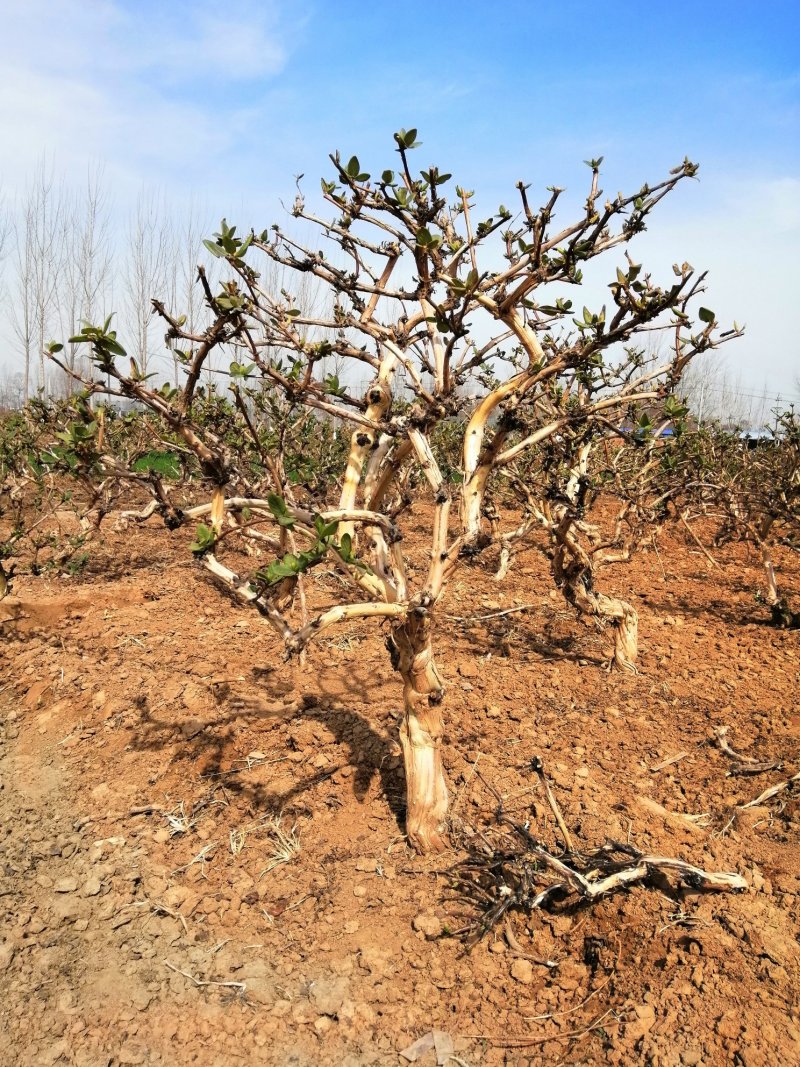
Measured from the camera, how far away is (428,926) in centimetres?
251

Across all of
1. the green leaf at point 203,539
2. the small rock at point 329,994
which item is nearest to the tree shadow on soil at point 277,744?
the small rock at point 329,994

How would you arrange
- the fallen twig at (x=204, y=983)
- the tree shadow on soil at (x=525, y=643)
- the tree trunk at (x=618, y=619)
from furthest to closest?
the tree shadow on soil at (x=525, y=643), the tree trunk at (x=618, y=619), the fallen twig at (x=204, y=983)

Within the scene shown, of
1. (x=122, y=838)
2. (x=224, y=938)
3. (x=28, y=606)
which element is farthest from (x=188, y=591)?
(x=224, y=938)

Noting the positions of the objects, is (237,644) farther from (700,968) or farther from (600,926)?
(700,968)

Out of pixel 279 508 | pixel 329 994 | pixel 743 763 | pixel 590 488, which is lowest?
pixel 329 994

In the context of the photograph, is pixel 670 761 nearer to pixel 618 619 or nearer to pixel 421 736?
pixel 618 619

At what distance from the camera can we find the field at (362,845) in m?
2.16

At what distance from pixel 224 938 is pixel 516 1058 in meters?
1.08

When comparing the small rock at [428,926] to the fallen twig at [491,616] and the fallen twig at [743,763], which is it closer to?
the fallen twig at [743,763]

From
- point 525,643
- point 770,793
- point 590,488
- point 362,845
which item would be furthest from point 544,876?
point 590,488

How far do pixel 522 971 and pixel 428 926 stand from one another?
349mm

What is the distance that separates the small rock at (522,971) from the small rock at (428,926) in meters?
0.28

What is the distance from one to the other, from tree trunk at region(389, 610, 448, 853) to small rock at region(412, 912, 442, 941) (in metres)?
0.30

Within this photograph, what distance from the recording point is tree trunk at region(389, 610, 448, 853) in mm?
2674
